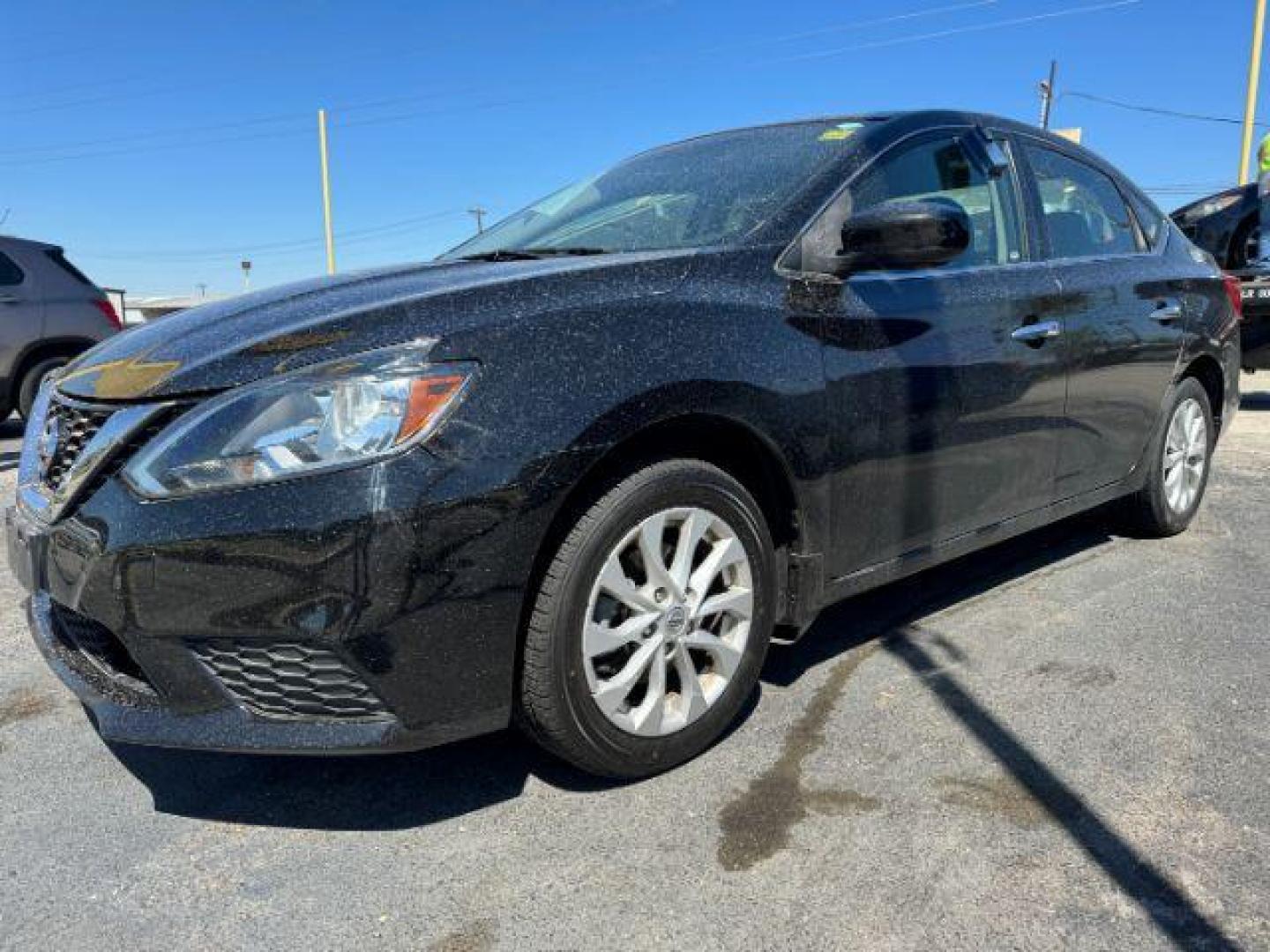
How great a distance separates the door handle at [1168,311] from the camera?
4.01 m

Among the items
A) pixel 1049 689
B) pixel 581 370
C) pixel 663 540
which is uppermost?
pixel 581 370

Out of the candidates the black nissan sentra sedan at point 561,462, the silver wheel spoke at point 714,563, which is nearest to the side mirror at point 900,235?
the black nissan sentra sedan at point 561,462

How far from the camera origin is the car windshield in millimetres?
2879

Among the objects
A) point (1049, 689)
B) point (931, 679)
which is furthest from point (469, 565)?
point (1049, 689)

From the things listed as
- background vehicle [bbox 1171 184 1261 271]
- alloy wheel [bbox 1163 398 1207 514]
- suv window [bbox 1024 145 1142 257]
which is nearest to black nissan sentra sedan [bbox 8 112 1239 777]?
suv window [bbox 1024 145 1142 257]

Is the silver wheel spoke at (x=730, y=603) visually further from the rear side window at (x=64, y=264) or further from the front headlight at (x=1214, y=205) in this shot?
the front headlight at (x=1214, y=205)

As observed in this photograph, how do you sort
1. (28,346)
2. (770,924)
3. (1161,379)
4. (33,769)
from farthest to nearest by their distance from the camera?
(28,346)
(1161,379)
(33,769)
(770,924)

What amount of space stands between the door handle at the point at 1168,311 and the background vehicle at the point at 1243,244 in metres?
5.20

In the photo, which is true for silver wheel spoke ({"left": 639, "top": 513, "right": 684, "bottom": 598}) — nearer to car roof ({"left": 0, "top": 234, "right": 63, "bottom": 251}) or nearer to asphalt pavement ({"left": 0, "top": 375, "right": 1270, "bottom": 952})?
asphalt pavement ({"left": 0, "top": 375, "right": 1270, "bottom": 952})

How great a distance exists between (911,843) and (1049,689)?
1.02 meters

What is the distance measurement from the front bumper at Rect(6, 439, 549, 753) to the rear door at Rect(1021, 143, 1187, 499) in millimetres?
2369

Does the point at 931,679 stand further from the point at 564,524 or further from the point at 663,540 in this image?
the point at 564,524

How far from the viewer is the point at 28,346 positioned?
318 inches

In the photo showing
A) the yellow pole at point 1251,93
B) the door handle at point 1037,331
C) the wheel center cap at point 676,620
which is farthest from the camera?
the yellow pole at point 1251,93
